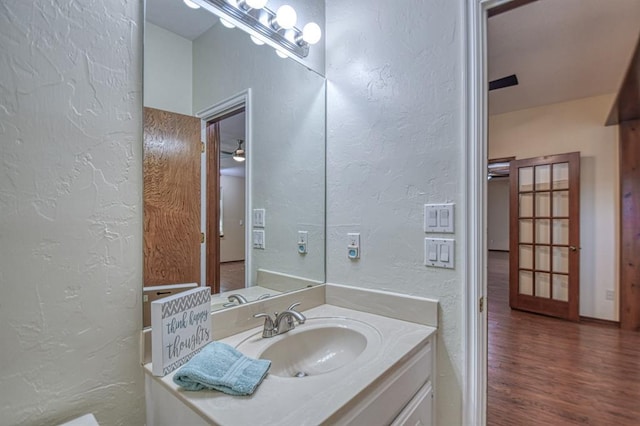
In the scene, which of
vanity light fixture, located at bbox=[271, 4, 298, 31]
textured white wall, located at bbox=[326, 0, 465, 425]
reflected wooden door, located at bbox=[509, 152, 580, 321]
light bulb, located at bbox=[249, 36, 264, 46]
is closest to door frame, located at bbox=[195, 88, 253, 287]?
light bulb, located at bbox=[249, 36, 264, 46]

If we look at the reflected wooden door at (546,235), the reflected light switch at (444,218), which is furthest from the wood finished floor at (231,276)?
the reflected wooden door at (546,235)

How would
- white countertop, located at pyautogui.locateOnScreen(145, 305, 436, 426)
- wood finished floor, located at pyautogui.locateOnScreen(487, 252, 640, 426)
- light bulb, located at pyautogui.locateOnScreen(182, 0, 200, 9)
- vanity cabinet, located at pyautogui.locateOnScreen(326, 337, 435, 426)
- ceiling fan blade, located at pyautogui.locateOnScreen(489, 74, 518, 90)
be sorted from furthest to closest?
ceiling fan blade, located at pyautogui.locateOnScreen(489, 74, 518, 90) < wood finished floor, located at pyautogui.locateOnScreen(487, 252, 640, 426) < light bulb, located at pyautogui.locateOnScreen(182, 0, 200, 9) < vanity cabinet, located at pyautogui.locateOnScreen(326, 337, 435, 426) < white countertop, located at pyautogui.locateOnScreen(145, 305, 436, 426)

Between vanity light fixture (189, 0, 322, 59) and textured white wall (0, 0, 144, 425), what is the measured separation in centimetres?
35

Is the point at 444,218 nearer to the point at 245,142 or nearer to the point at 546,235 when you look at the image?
the point at 245,142

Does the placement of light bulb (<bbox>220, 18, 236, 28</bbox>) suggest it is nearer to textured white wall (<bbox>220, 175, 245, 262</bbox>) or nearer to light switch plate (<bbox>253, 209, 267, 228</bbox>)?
textured white wall (<bbox>220, 175, 245, 262</bbox>)

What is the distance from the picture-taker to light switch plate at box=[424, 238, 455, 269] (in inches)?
47.1

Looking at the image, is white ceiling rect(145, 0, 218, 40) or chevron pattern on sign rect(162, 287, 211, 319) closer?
chevron pattern on sign rect(162, 287, 211, 319)

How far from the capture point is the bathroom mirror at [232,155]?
1.02m

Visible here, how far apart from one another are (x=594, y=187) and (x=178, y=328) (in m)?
4.43

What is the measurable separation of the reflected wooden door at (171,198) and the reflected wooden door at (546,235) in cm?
406

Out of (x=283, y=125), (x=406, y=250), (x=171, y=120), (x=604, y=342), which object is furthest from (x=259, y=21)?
(x=604, y=342)

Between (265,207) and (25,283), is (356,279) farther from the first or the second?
(25,283)

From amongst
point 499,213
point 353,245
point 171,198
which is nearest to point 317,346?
point 353,245

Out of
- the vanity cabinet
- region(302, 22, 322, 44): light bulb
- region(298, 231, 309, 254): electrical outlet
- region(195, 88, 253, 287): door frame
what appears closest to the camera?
the vanity cabinet
